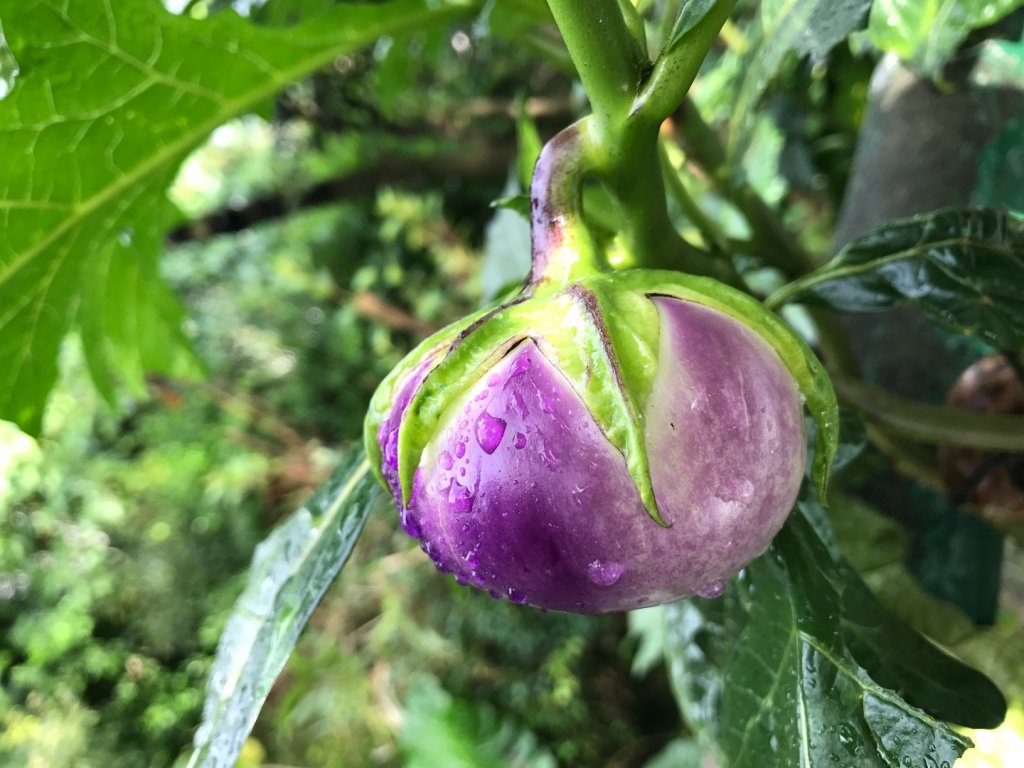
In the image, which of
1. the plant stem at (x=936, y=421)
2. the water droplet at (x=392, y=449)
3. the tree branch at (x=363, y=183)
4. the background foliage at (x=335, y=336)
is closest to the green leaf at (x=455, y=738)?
the background foliage at (x=335, y=336)

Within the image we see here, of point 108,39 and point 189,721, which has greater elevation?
point 108,39

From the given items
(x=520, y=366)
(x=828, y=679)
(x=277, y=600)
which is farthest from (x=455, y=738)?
(x=520, y=366)

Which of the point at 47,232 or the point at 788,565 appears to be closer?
the point at 788,565

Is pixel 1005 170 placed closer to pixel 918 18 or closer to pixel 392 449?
pixel 918 18

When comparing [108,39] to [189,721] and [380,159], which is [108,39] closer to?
[380,159]

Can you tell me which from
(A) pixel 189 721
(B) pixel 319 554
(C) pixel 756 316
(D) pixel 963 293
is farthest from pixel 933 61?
(A) pixel 189 721
